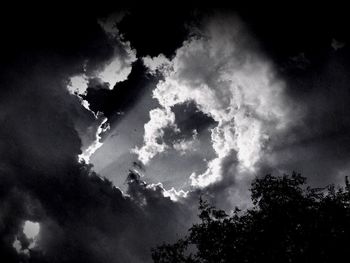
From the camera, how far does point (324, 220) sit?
2444cm

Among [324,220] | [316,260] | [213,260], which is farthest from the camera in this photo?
[213,260]

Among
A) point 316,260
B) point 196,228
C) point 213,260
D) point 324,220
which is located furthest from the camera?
point 196,228

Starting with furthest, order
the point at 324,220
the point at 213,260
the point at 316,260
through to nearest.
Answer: the point at 213,260
the point at 324,220
the point at 316,260

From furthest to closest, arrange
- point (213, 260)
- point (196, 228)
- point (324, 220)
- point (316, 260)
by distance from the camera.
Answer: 1. point (196, 228)
2. point (213, 260)
3. point (324, 220)
4. point (316, 260)

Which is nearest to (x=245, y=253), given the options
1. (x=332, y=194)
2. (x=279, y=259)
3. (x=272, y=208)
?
(x=279, y=259)

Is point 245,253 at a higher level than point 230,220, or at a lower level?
lower

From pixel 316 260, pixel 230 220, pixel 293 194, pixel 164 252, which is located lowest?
pixel 164 252

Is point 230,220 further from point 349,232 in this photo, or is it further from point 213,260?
point 349,232

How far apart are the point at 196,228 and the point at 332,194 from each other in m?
12.6

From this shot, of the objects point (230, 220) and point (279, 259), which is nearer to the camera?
point (279, 259)

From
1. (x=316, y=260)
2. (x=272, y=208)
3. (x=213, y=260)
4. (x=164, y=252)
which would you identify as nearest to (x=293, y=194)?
(x=272, y=208)

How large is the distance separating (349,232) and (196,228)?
1233 centimetres

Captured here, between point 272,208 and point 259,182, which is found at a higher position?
point 259,182

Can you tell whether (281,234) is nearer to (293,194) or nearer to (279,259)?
(279,259)
